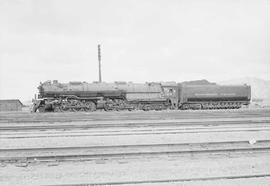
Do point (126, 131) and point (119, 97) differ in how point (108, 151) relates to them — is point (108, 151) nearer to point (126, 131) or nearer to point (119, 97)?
point (126, 131)

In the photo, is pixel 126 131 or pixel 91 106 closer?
pixel 126 131

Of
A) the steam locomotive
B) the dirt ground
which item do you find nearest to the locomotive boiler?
the steam locomotive

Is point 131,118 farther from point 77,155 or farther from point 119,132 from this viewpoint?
point 77,155

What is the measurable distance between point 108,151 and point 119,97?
1973cm

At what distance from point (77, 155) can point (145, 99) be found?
20919mm

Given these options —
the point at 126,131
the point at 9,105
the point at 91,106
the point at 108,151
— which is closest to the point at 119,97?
the point at 91,106

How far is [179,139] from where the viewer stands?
487 inches

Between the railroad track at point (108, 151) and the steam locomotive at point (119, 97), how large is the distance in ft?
59.2

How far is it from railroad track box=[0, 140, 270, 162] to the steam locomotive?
59.2 feet

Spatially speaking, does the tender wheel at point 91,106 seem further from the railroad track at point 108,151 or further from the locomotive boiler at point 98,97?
the railroad track at point 108,151

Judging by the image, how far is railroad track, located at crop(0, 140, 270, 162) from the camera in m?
8.49

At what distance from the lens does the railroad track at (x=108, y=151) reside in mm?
8492

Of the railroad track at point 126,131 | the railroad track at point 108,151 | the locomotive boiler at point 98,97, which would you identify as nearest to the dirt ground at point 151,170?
the railroad track at point 108,151

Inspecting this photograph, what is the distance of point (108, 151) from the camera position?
9.48m
